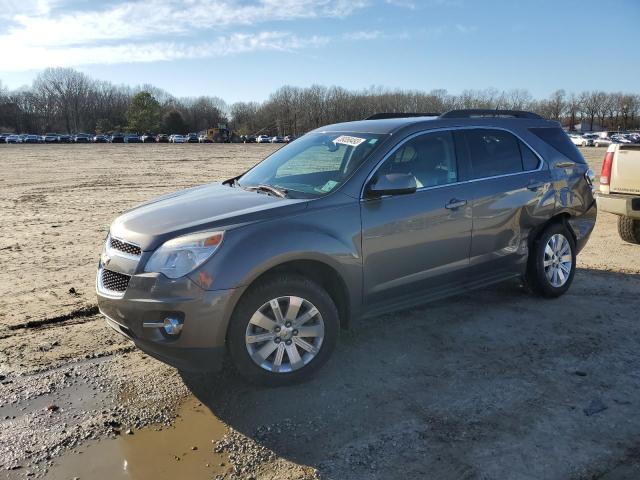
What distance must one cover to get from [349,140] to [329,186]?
715 millimetres

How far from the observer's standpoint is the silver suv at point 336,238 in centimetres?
363

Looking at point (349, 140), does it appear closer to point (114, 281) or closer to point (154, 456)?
point (114, 281)

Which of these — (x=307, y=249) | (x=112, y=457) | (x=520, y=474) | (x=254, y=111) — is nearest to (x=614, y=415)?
(x=520, y=474)

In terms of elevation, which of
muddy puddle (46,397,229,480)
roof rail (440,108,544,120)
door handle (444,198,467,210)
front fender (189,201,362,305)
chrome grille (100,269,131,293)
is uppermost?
roof rail (440,108,544,120)

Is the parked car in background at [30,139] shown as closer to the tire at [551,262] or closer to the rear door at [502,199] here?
the rear door at [502,199]

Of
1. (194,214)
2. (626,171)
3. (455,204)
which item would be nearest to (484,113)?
(455,204)

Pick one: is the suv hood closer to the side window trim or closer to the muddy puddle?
the side window trim

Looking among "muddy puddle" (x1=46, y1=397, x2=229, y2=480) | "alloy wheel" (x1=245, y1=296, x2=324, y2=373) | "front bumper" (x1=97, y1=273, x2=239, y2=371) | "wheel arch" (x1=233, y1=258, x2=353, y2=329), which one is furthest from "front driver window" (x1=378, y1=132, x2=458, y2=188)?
"muddy puddle" (x1=46, y1=397, x2=229, y2=480)

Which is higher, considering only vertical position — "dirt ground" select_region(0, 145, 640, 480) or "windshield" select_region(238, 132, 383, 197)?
"windshield" select_region(238, 132, 383, 197)

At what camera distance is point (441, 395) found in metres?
3.85

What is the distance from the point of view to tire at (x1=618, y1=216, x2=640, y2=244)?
330 inches

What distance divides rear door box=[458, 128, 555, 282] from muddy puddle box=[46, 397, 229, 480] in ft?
9.29

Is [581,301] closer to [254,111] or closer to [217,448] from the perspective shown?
[217,448]

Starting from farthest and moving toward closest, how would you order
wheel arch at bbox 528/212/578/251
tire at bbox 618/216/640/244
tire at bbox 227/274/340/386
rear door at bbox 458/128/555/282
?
tire at bbox 618/216/640/244 → wheel arch at bbox 528/212/578/251 → rear door at bbox 458/128/555/282 → tire at bbox 227/274/340/386
